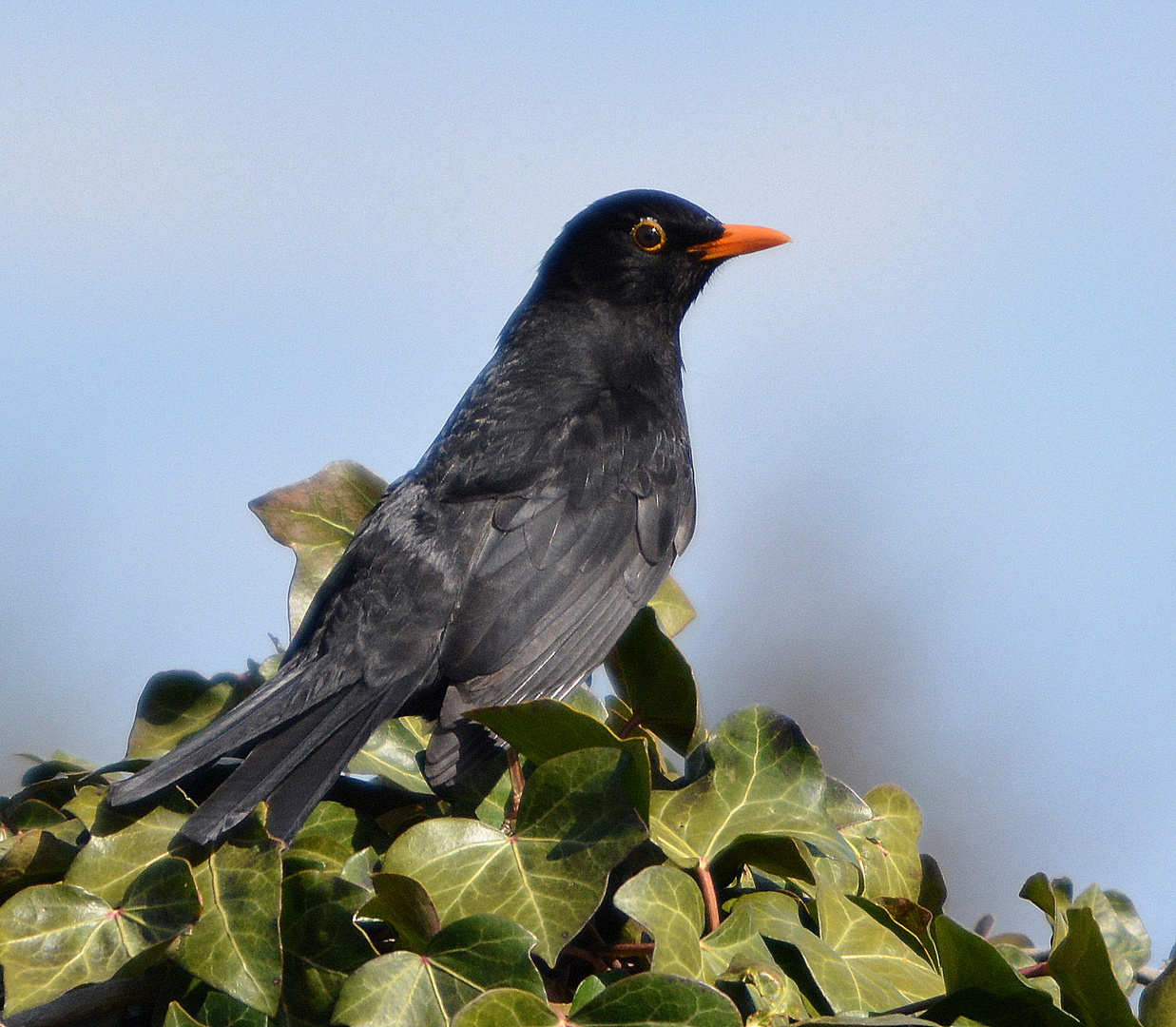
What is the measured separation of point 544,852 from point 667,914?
24cm

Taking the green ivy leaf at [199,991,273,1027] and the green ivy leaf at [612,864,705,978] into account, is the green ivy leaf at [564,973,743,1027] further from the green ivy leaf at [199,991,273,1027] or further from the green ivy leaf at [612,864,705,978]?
the green ivy leaf at [199,991,273,1027]

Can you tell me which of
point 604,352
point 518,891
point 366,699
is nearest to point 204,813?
point 518,891

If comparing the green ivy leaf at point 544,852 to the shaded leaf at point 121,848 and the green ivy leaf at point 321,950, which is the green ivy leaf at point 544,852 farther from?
the shaded leaf at point 121,848

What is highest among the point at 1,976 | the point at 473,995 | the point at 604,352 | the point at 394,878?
the point at 604,352

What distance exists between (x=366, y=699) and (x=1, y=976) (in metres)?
1.15

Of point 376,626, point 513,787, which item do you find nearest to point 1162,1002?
point 513,787

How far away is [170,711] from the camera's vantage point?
2533 mm

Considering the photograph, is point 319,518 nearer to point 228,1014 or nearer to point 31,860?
point 31,860

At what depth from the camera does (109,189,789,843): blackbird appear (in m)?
2.43

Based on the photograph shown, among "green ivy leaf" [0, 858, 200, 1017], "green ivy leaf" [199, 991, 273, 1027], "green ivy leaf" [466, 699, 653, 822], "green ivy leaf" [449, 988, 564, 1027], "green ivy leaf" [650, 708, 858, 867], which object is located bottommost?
"green ivy leaf" [199, 991, 273, 1027]

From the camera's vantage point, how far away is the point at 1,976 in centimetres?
186

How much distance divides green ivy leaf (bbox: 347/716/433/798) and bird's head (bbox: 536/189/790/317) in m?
2.30

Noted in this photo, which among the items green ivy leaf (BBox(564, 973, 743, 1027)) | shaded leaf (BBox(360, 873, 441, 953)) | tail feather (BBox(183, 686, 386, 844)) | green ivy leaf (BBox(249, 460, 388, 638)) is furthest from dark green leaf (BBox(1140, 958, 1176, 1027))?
green ivy leaf (BBox(249, 460, 388, 638))

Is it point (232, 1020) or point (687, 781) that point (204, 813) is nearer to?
point (232, 1020)
